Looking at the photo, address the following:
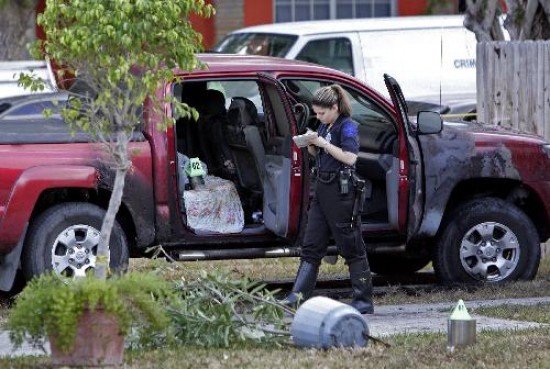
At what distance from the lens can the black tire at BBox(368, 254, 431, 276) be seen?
12.3 meters

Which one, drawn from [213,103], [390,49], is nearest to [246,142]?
[213,103]

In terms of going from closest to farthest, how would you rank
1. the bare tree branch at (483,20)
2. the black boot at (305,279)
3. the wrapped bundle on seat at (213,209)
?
the black boot at (305,279) < the wrapped bundle on seat at (213,209) < the bare tree branch at (483,20)

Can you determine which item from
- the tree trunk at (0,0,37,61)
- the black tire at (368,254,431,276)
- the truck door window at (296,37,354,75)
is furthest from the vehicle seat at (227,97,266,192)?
the tree trunk at (0,0,37,61)

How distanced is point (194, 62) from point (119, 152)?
0.72 metres

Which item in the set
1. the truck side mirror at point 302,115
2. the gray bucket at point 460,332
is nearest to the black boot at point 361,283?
the truck side mirror at point 302,115

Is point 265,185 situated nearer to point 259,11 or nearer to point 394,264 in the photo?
point 394,264

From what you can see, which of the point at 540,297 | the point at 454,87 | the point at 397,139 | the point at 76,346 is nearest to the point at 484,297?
the point at 540,297

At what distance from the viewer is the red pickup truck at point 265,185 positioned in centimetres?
1018

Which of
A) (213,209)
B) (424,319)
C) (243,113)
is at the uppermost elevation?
(243,113)

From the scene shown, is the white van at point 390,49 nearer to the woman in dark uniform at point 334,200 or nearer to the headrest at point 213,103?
the headrest at point 213,103

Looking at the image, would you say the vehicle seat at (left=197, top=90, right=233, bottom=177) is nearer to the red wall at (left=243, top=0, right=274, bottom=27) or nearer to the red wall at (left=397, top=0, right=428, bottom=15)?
the red wall at (left=243, top=0, right=274, bottom=27)

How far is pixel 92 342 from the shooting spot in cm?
730

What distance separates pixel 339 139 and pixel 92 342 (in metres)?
2.97

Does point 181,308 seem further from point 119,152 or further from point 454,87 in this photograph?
point 454,87
